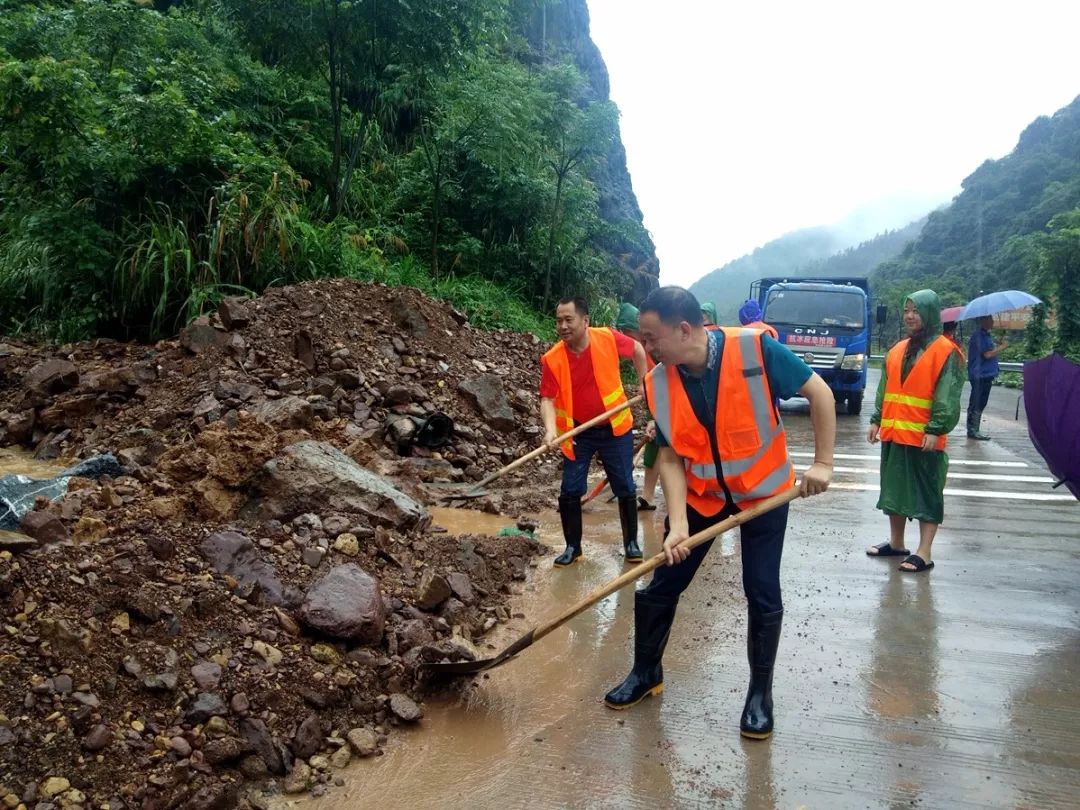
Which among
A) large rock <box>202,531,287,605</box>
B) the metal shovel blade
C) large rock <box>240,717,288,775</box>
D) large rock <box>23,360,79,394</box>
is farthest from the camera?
large rock <box>23,360,79,394</box>

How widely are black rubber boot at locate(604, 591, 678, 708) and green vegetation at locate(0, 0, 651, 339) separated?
6910 mm

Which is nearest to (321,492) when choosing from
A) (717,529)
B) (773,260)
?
(717,529)

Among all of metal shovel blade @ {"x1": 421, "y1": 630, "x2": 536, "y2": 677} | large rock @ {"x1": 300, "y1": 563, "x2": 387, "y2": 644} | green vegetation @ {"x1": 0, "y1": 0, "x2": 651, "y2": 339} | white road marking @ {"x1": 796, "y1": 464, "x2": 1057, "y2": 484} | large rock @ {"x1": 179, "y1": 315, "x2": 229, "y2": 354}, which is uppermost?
green vegetation @ {"x1": 0, "y1": 0, "x2": 651, "y2": 339}

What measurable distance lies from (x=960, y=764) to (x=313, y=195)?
11.8 meters

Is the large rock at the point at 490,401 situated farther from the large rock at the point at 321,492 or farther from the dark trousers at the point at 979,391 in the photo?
the dark trousers at the point at 979,391

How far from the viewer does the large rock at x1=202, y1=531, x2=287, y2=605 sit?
342cm

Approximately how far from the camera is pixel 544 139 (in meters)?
13.7

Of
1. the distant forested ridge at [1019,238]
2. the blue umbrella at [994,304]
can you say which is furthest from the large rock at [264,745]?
the distant forested ridge at [1019,238]

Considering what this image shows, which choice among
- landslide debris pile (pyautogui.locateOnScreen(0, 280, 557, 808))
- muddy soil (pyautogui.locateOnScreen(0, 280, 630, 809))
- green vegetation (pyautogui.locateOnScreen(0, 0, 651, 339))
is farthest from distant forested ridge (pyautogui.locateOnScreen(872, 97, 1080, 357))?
landslide debris pile (pyautogui.locateOnScreen(0, 280, 557, 808))

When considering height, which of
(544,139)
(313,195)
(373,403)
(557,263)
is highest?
(544,139)

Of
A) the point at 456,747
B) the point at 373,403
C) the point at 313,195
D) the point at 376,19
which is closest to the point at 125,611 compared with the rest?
the point at 456,747

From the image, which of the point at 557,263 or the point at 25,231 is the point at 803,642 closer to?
the point at 25,231

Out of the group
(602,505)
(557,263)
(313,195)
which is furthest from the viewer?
(557,263)

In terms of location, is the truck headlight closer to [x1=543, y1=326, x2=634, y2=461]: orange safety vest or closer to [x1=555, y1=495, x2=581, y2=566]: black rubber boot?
[x1=543, y1=326, x2=634, y2=461]: orange safety vest
